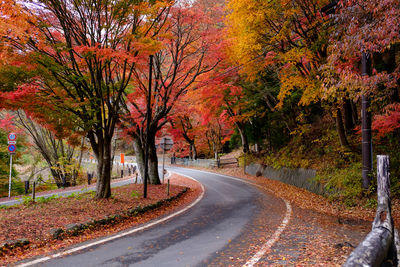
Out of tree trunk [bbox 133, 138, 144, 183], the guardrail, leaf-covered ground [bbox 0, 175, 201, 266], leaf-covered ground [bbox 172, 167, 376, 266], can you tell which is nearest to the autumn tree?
tree trunk [bbox 133, 138, 144, 183]

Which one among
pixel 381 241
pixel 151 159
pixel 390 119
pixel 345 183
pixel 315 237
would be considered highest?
pixel 390 119

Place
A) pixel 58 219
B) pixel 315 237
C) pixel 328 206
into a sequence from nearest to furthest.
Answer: pixel 315 237 < pixel 58 219 < pixel 328 206

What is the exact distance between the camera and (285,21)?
10219 millimetres

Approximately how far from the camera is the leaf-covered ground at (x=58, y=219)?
568 centimetres

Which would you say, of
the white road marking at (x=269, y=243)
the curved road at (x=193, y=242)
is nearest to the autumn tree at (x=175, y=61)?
the curved road at (x=193, y=242)

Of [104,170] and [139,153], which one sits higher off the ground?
[139,153]

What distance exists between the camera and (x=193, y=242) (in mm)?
5750

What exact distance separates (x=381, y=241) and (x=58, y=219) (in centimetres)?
774

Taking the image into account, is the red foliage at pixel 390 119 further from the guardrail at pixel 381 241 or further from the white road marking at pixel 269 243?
the guardrail at pixel 381 241

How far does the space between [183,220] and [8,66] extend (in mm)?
7424

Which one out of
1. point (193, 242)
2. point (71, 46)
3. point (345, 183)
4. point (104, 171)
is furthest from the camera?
point (345, 183)

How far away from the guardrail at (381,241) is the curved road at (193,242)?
219 centimetres

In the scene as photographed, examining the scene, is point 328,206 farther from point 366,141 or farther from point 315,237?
point 315,237

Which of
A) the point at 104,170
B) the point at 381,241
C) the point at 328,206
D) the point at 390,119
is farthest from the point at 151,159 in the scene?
the point at 381,241
